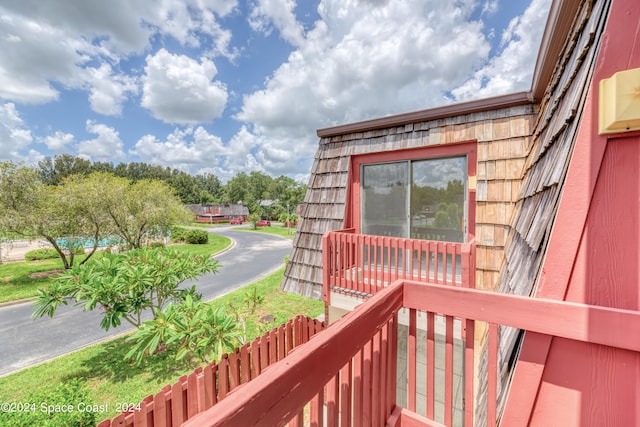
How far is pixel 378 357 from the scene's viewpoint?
4.00ft

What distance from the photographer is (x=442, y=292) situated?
4.26ft

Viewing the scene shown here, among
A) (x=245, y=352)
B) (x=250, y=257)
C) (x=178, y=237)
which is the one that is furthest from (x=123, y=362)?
(x=178, y=237)

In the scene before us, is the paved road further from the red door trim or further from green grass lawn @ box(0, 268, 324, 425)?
the red door trim

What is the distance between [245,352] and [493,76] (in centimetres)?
944

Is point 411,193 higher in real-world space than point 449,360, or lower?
higher

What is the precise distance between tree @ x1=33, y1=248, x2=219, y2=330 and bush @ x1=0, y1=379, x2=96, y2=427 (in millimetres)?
1145

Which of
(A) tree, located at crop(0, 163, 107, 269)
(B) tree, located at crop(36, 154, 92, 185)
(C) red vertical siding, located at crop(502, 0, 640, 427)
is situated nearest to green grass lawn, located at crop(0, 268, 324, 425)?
(C) red vertical siding, located at crop(502, 0, 640, 427)

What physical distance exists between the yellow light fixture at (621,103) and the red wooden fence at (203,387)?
110 inches

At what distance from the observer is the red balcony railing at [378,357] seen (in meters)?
0.59

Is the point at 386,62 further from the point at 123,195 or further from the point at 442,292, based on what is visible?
the point at 123,195

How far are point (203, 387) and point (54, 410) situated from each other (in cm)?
170

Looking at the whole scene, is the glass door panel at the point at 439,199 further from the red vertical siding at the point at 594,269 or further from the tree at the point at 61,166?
the tree at the point at 61,166

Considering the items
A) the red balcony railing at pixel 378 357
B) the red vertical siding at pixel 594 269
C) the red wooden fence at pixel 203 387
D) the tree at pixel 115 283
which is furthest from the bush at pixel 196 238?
the red vertical siding at pixel 594 269

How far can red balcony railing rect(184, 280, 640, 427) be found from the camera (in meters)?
0.59
